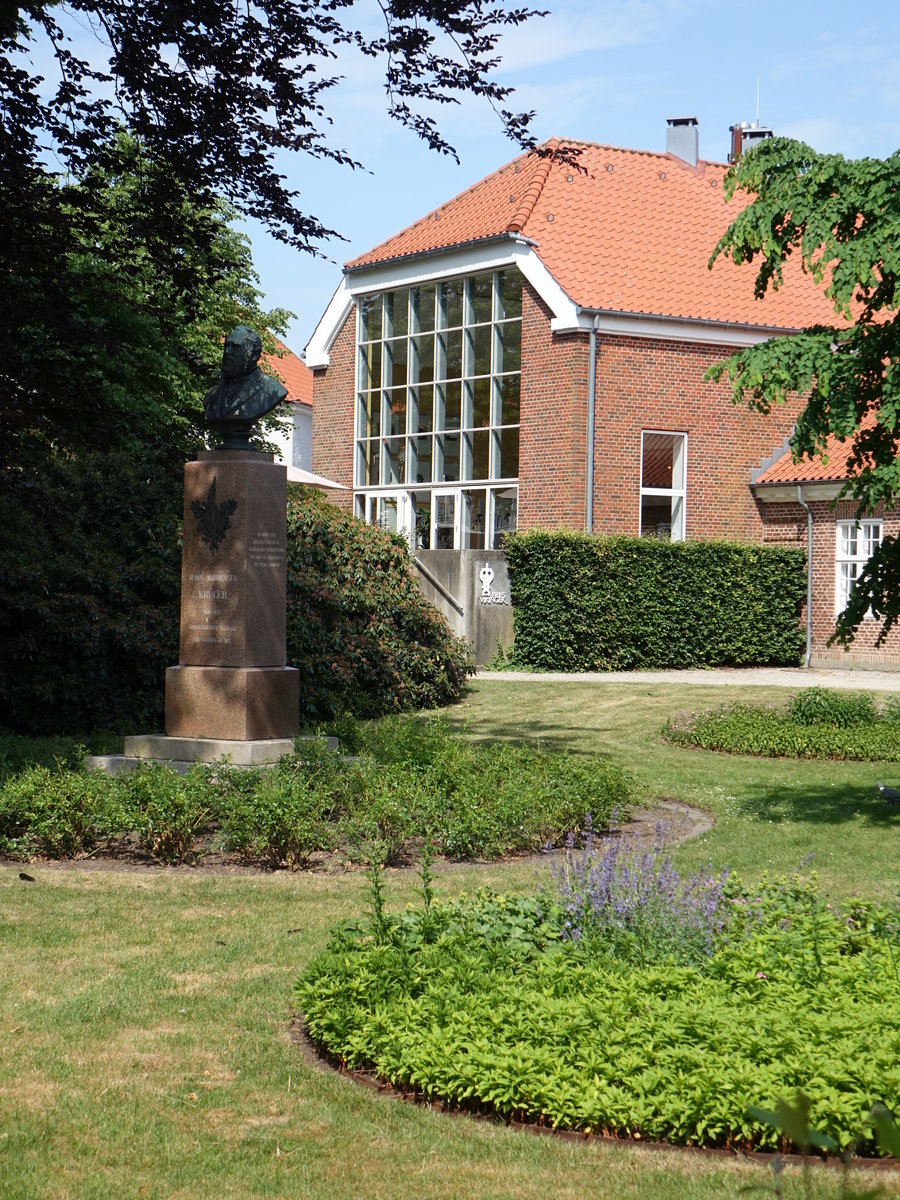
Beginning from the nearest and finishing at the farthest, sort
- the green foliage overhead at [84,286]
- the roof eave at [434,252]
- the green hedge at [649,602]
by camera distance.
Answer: the green foliage overhead at [84,286]
the green hedge at [649,602]
the roof eave at [434,252]

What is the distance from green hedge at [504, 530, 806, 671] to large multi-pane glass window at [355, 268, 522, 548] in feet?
13.8

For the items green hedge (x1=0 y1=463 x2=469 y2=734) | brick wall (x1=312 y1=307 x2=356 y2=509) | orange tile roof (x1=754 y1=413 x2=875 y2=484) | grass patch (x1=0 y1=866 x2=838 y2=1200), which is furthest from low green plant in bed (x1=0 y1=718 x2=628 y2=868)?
brick wall (x1=312 y1=307 x2=356 y2=509)

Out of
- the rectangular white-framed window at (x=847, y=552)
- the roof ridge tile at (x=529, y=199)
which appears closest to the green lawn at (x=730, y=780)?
the rectangular white-framed window at (x=847, y=552)

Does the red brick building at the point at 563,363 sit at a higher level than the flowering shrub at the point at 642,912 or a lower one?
higher

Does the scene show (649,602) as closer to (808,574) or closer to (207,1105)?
(808,574)

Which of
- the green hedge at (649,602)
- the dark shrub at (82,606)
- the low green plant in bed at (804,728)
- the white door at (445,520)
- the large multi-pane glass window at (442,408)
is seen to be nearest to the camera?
the low green plant in bed at (804,728)

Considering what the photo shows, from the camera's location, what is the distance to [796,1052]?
4.39m

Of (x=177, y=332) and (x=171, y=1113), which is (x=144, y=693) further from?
(x=171, y=1113)

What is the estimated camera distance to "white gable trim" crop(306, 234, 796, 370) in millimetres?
A: 26219

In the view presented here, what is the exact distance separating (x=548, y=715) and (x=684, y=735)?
252 centimetres

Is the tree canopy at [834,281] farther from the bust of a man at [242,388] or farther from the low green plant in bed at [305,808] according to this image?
the bust of a man at [242,388]

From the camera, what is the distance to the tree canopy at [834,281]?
9.31m

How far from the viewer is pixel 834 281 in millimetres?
9320

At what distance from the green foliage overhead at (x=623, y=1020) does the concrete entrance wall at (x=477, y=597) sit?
18.0 m
